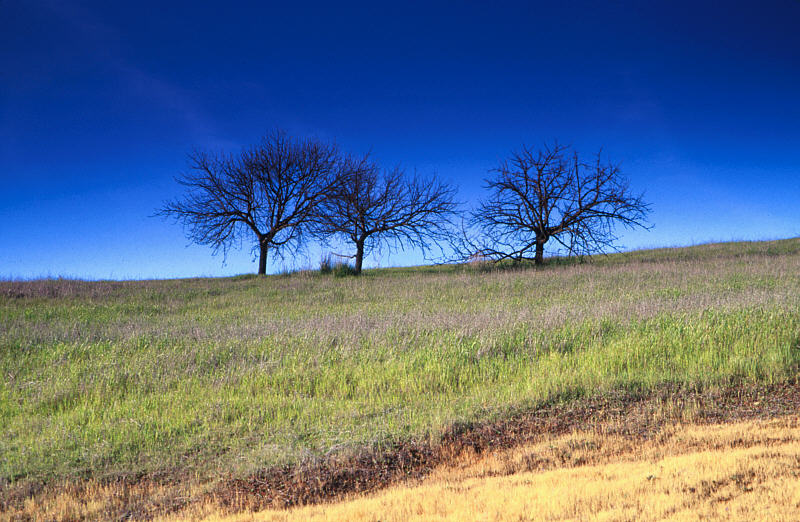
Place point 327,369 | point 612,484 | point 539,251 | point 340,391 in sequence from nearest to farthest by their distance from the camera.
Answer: point 612,484 → point 340,391 → point 327,369 → point 539,251

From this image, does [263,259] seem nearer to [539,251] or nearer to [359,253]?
[359,253]

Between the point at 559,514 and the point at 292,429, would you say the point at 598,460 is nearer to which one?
the point at 559,514

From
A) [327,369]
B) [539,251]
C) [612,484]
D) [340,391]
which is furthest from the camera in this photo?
[539,251]

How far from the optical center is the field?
4.89 meters

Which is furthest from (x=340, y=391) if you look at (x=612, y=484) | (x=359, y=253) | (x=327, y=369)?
(x=359, y=253)

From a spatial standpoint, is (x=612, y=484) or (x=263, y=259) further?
(x=263, y=259)

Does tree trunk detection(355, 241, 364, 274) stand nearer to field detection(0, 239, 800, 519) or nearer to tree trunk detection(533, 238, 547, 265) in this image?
tree trunk detection(533, 238, 547, 265)

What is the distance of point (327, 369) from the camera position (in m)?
7.91

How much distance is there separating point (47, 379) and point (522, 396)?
24.8 feet

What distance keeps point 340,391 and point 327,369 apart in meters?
0.73

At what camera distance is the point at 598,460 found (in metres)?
4.71

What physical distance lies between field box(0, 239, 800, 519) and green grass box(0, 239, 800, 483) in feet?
0.12

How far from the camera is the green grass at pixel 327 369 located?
5680 mm

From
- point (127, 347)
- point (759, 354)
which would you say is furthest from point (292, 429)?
point (759, 354)
